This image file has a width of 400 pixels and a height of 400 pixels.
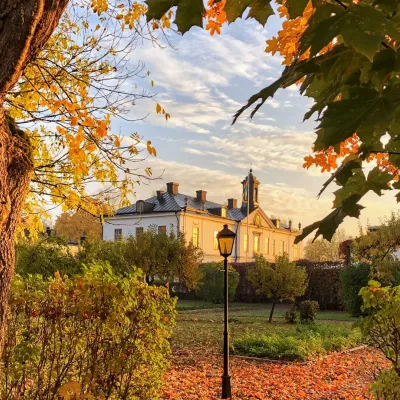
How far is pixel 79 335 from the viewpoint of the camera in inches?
168

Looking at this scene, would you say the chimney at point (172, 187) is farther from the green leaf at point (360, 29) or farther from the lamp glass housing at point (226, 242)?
the green leaf at point (360, 29)

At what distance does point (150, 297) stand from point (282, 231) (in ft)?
162

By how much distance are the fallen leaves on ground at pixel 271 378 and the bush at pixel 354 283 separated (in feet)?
32.6

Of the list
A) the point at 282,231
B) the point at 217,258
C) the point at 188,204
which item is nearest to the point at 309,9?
the point at 188,204

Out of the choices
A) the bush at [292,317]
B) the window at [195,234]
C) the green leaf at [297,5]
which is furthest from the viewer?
the window at [195,234]

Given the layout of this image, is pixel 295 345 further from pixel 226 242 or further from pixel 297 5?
pixel 297 5

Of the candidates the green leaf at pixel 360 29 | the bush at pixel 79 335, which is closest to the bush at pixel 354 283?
the bush at pixel 79 335

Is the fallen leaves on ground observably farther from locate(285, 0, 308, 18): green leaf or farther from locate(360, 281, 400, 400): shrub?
locate(285, 0, 308, 18): green leaf

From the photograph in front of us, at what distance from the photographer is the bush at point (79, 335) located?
4.18m

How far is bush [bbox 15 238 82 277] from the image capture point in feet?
43.5

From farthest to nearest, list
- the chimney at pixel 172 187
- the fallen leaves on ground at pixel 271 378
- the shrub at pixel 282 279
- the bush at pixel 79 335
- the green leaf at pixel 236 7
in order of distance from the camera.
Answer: the chimney at pixel 172 187 < the shrub at pixel 282 279 < the fallen leaves on ground at pixel 271 378 < the bush at pixel 79 335 < the green leaf at pixel 236 7

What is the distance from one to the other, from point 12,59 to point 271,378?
7.53m

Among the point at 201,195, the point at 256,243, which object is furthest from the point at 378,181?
the point at 256,243

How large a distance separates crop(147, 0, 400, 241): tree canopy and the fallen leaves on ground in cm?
595
